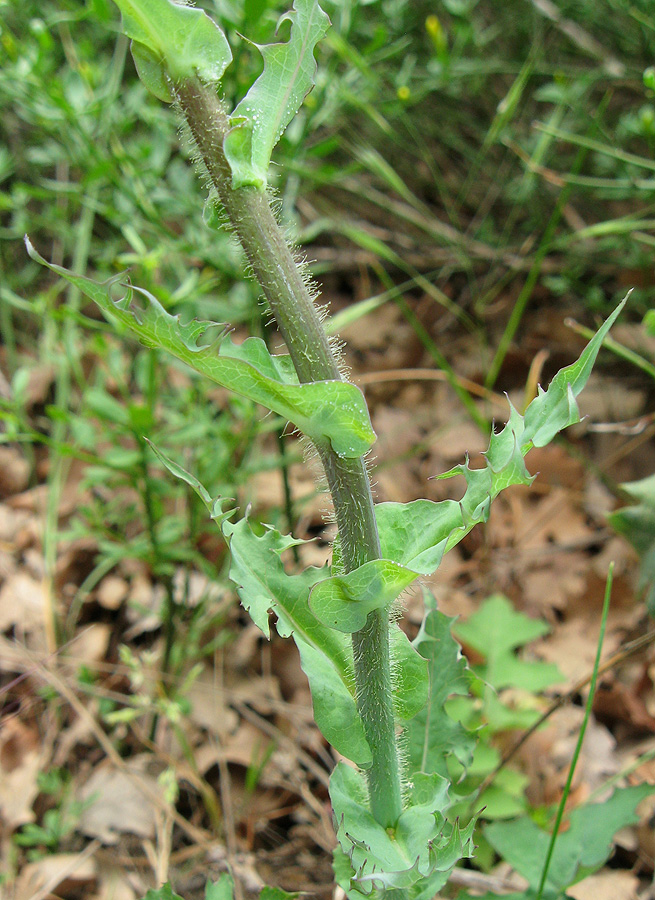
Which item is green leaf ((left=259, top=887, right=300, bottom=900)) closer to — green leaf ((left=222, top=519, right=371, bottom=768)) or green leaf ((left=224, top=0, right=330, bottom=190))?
green leaf ((left=222, top=519, right=371, bottom=768))

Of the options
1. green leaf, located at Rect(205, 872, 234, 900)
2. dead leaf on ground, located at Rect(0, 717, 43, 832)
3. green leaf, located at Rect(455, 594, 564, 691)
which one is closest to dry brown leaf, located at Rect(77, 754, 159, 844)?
dead leaf on ground, located at Rect(0, 717, 43, 832)

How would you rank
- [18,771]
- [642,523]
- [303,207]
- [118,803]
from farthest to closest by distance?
[303,207], [18,771], [118,803], [642,523]

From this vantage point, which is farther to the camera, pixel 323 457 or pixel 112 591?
pixel 112 591

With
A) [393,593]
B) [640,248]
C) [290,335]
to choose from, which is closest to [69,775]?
[393,593]

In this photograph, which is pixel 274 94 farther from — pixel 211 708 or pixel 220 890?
pixel 211 708

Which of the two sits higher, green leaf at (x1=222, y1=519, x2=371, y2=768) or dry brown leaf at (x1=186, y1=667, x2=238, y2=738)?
green leaf at (x1=222, y1=519, x2=371, y2=768)

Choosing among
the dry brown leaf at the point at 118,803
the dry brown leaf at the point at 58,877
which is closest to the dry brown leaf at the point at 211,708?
the dry brown leaf at the point at 118,803

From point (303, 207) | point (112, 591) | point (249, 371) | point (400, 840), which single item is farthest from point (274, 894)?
point (303, 207)
